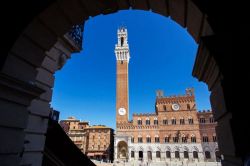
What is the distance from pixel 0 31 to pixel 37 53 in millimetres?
682

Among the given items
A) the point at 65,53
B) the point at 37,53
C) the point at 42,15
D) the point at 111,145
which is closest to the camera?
the point at 42,15

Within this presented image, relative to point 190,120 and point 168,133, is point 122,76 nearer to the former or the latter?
point 168,133

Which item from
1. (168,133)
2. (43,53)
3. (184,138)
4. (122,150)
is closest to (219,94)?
(43,53)

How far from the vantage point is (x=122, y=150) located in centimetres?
4762

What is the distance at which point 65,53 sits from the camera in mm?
5652

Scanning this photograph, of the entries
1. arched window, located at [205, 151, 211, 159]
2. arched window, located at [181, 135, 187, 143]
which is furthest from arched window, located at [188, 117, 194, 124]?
arched window, located at [205, 151, 211, 159]

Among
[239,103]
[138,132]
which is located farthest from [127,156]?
[239,103]

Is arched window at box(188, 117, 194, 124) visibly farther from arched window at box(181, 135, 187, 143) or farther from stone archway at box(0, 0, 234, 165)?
stone archway at box(0, 0, 234, 165)

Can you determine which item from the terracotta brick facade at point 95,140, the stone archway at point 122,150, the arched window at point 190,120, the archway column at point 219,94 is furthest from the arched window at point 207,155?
the archway column at point 219,94

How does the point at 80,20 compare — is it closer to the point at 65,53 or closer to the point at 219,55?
the point at 65,53

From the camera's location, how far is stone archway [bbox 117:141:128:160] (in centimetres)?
4620

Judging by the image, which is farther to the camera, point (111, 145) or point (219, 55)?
point (111, 145)

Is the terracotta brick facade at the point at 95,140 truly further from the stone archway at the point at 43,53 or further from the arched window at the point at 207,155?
the stone archway at the point at 43,53

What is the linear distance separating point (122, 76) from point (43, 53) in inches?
2057
